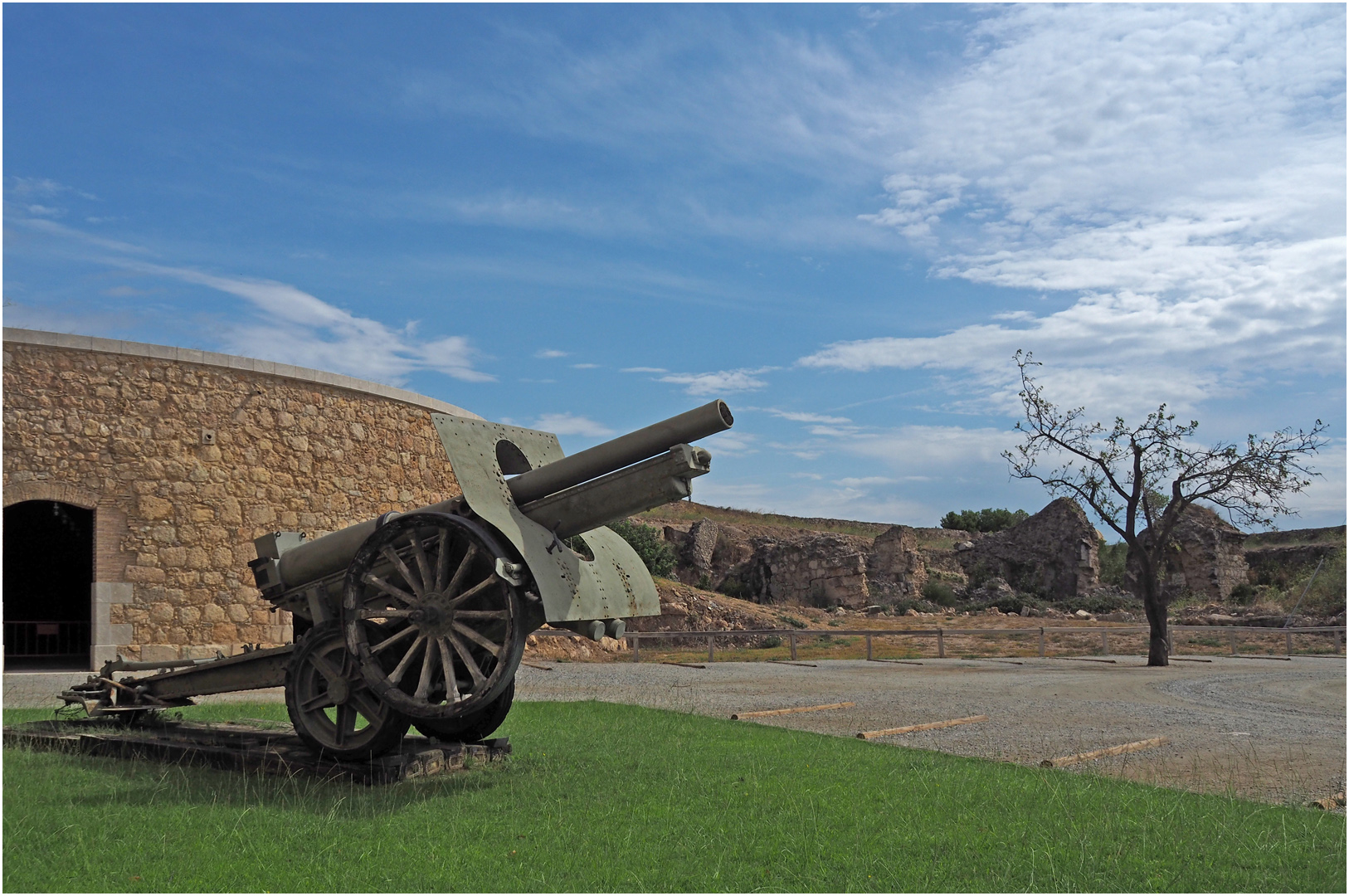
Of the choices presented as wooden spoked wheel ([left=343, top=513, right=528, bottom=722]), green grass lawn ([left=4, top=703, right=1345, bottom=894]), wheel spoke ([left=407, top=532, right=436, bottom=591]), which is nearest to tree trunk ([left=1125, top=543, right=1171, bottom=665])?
green grass lawn ([left=4, top=703, right=1345, bottom=894])

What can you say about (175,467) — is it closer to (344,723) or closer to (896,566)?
(344,723)

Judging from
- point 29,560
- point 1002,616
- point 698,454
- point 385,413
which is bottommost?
point 1002,616

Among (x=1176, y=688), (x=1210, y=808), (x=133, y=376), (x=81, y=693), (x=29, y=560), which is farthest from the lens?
(x=29, y=560)

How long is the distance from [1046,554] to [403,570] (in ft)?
110

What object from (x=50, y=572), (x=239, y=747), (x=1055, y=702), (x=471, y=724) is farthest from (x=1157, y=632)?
(x=50, y=572)

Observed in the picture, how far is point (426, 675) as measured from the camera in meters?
6.07

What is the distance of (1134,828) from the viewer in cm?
532

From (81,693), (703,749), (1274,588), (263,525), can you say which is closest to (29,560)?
(263,525)

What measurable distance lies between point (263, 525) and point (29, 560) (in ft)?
25.2

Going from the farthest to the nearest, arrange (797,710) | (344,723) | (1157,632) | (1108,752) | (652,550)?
(652,550) < (1157,632) < (797,710) < (1108,752) < (344,723)

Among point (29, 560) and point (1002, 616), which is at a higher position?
point (29, 560)

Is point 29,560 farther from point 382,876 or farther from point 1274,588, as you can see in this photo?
point 1274,588

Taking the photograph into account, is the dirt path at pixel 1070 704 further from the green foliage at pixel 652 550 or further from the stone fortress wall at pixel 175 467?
the green foliage at pixel 652 550

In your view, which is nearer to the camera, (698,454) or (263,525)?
(698,454)
